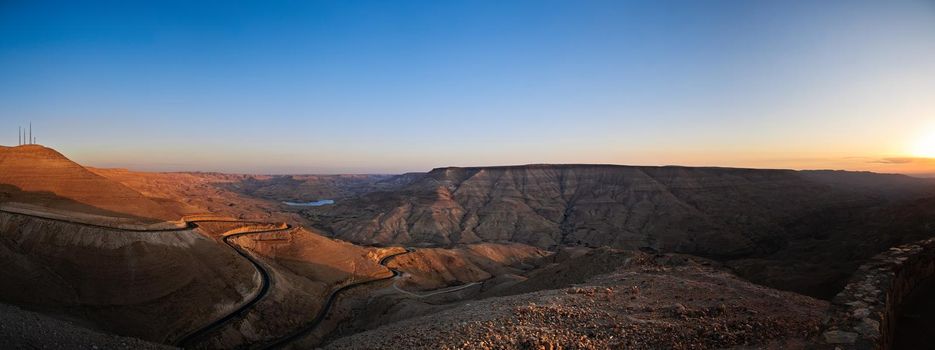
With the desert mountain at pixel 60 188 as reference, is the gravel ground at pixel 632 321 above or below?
below

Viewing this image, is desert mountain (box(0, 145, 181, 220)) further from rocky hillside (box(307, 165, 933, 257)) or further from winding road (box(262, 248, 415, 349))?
rocky hillside (box(307, 165, 933, 257))

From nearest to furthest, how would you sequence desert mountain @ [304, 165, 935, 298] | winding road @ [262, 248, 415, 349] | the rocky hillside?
winding road @ [262, 248, 415, 349] < desert mountain @ [304, 165, 935, 298] < the rocky hillside

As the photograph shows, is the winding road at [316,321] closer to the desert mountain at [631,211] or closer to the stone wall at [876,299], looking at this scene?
the stone wall at [876,299]

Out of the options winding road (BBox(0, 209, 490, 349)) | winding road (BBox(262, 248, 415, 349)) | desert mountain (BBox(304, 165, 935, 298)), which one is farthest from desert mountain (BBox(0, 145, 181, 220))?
desert mountain (BBox(304, 165, 935, 298))

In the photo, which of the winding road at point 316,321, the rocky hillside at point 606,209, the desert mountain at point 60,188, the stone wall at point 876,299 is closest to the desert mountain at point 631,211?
the rocky hillside at point 606,209

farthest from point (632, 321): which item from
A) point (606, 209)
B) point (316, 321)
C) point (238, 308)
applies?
point (606, 209)

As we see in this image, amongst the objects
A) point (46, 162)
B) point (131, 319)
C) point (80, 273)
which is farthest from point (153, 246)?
point (46, 162)

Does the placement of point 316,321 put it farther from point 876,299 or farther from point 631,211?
point 631,211

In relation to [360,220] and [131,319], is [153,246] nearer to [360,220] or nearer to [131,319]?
[131,319]
